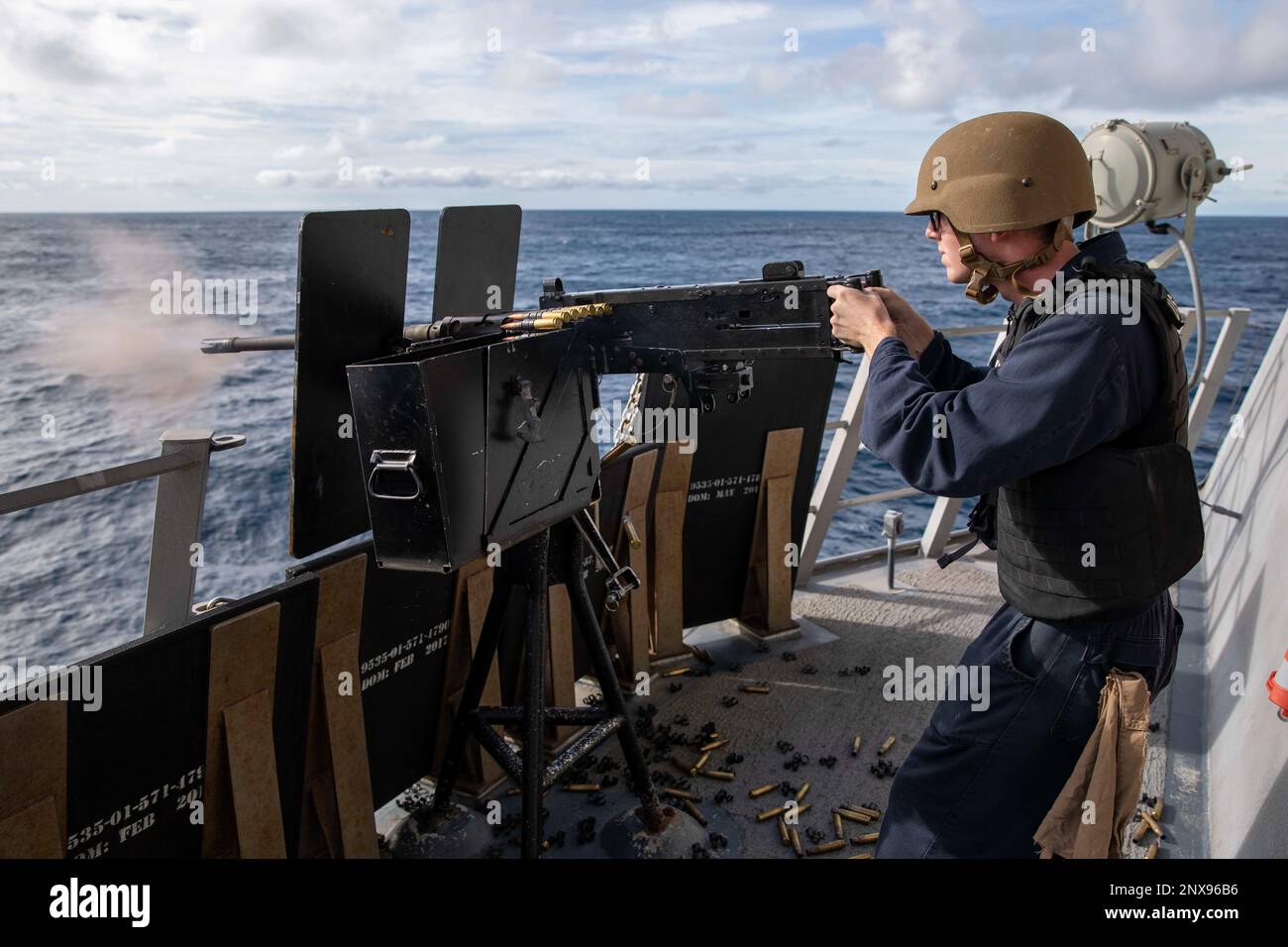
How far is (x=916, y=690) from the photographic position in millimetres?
5199

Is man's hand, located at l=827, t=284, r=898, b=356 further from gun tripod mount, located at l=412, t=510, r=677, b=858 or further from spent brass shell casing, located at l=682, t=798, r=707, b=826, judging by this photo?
spent brass shell casing, located at l=682, t=798, r=707, b=826

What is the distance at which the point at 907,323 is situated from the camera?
8.75 ft

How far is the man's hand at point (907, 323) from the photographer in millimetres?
2615

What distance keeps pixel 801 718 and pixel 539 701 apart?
2.01 meters

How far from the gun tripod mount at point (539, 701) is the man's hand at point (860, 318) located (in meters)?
1.27

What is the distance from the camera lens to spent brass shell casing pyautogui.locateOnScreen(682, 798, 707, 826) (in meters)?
4.04

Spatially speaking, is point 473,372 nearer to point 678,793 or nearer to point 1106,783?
point 1106,783

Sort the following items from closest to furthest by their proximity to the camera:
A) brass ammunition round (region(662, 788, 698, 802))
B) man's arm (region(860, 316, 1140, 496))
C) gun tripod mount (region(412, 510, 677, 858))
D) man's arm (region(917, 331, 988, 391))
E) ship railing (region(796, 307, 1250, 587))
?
man's arm (region(860, 316, 1140, 496))
man's arm (region(917, 331, 988, 391))
gun tripod mount (region(412, 510, 677, 858))
brass ammunition round (region(662, 788, 698, 802))
ship railing (region(796, 307, 1250, 587))

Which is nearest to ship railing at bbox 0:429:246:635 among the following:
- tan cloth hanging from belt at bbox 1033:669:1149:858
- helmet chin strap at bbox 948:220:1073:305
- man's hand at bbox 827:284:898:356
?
man's hand at bbox 827:284:898:356

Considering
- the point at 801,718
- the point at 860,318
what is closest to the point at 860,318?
the point at 860,318

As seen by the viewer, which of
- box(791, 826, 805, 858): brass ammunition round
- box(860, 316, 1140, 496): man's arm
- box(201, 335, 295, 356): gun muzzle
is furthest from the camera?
box(791, 826, 805, 858): brass ammunition round

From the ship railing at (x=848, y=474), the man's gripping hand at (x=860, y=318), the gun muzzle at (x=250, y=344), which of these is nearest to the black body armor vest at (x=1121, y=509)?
the man's gripping hand at (x=860, y=318)

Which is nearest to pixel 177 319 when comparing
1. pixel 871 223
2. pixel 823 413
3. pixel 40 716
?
pixel 823 413

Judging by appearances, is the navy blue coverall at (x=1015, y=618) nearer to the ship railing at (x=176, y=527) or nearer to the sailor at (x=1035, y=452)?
the sailor at (x=1035, y=452)
